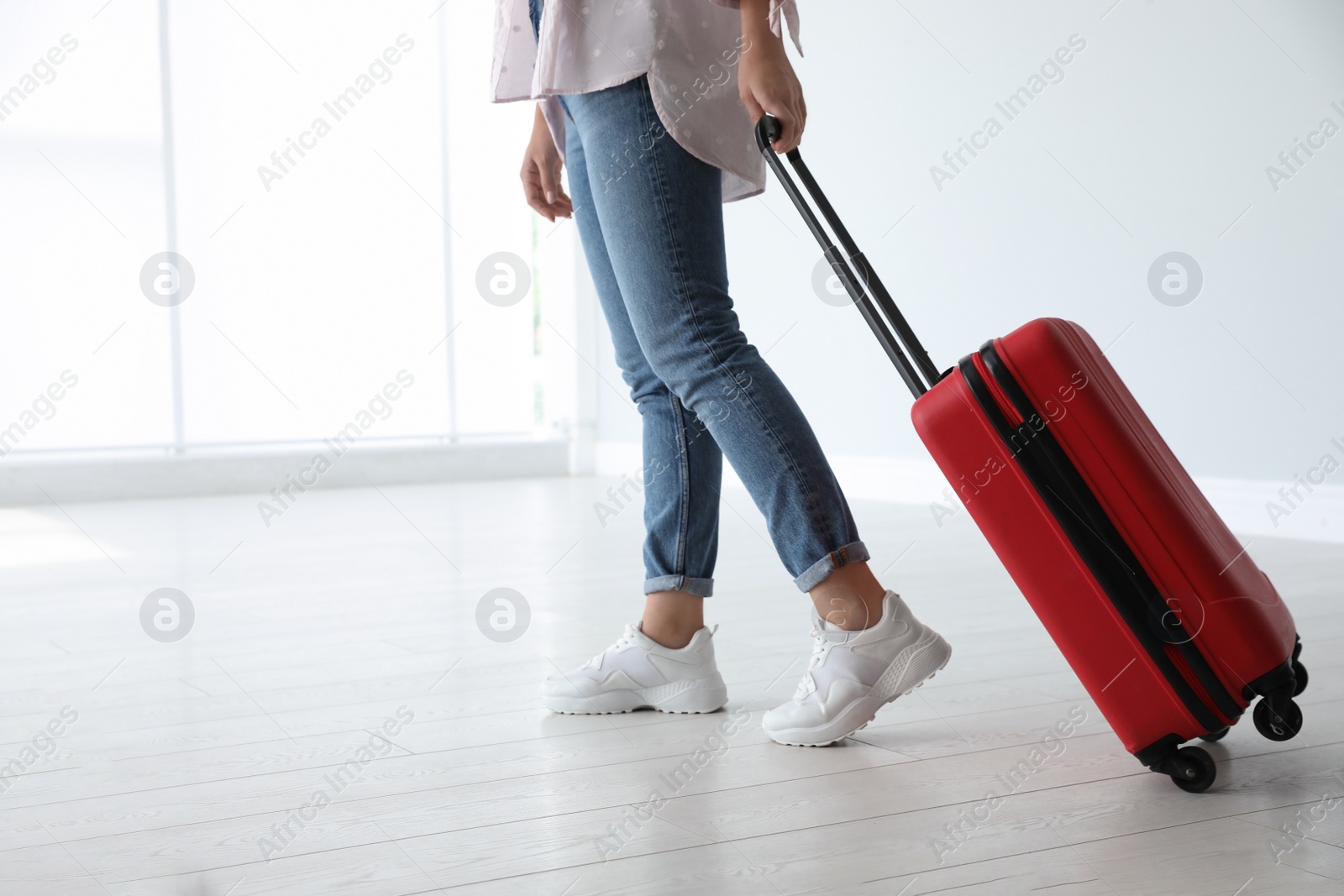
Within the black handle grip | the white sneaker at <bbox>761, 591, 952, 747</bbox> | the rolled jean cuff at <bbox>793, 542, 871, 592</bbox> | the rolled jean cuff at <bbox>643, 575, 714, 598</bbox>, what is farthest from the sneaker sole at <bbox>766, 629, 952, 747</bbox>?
the black handle grip

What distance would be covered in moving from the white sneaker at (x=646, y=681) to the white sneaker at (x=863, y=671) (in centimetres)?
17

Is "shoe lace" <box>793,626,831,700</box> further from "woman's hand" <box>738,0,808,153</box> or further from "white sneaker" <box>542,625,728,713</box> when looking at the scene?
"woman's hand" <box>738,0,808,153</box>

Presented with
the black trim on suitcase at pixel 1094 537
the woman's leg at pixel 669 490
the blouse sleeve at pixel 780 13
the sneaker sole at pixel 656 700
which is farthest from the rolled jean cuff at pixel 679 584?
the blouse sleeve at pixel 780 13

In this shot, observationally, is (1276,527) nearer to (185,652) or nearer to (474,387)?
(185,652)

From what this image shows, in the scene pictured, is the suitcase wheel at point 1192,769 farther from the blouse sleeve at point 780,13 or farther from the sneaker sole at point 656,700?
the blouse sleeve at point 780,13

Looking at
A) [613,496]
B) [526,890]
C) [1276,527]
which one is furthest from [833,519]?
[613,496]

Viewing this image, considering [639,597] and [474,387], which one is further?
[474,387]

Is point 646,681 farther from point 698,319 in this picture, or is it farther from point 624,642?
point 698,319

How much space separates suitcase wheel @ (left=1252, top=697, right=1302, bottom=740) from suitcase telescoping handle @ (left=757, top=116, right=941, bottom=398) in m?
0.38

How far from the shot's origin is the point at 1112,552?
0.93 m

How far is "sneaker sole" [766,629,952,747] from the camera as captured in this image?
114 centimetres

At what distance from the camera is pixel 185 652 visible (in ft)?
5.59

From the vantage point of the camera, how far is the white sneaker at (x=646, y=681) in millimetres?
1301

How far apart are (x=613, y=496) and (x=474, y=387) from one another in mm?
1682
